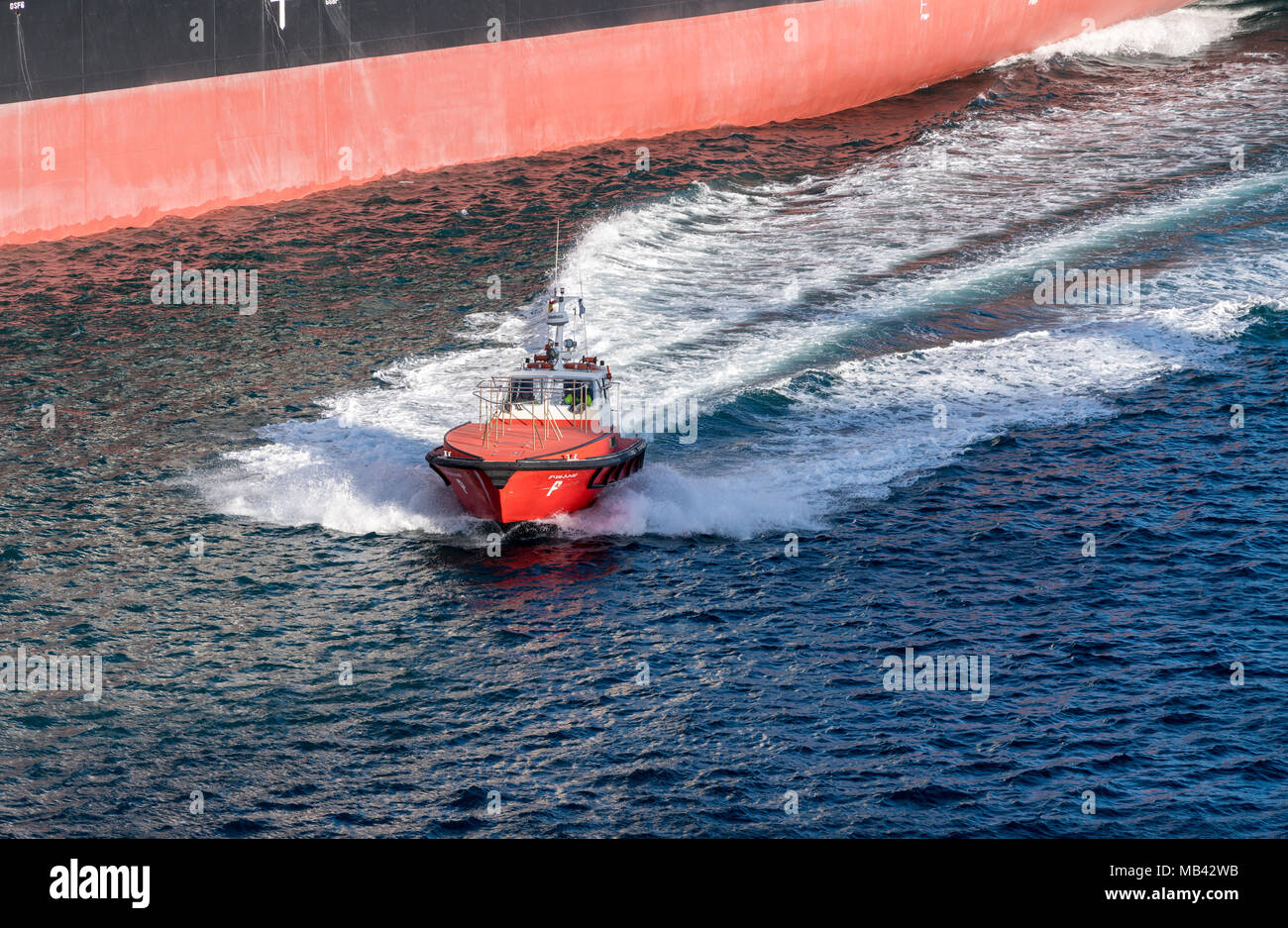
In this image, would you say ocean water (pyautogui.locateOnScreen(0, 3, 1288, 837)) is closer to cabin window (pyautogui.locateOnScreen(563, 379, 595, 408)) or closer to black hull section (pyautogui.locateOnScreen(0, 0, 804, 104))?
cabin window (pyautogui.locateOnScreen(563, 379, 595, 408))

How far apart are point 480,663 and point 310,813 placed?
487cm

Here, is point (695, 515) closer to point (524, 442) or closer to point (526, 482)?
point (526, 482)

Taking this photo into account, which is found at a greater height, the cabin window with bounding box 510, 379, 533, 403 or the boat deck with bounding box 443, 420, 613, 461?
the cabin window with bounding box 510, 379, 533, 403

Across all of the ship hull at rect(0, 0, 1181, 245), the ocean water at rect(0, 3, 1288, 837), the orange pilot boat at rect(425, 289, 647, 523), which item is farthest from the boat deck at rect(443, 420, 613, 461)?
the ship hull at rect(0, 0, 1181, 245)

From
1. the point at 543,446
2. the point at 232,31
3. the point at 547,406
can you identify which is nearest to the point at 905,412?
the point at 547,406

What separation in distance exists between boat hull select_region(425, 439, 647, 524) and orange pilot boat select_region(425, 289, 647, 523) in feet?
0.07

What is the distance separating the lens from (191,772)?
800 inches

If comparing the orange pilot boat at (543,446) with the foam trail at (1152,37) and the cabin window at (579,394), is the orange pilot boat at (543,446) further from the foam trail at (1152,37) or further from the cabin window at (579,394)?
the foam trail at (1152,37)


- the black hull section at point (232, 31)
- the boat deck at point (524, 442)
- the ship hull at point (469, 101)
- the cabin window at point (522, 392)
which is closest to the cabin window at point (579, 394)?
the boat deck at point (524, 442)

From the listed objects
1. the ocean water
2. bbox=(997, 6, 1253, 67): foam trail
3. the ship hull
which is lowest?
the ocean water

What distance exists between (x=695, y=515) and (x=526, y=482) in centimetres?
373

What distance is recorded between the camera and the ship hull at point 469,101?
42.5m

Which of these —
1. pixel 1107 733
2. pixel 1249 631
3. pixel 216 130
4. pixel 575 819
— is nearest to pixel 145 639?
pixel 575 819

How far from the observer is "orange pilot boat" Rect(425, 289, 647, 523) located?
91.6ft
